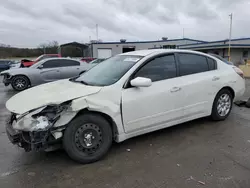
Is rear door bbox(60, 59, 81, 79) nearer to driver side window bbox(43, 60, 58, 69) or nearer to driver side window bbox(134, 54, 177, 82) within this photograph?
driver side window bbox(43, 60, 58, 69)

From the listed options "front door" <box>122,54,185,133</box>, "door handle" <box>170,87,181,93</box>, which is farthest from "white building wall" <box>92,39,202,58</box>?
"door handle" <box>170,87,181,93</box>

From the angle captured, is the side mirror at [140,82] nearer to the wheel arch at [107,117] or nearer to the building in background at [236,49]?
the wheel arch at [107,117]

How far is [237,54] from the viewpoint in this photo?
101ft

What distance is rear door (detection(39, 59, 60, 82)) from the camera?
10.7 metres

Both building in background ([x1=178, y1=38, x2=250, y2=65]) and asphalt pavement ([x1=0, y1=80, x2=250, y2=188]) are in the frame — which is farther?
building in background ([x1=178, y1=38, x2=250, y2=65])

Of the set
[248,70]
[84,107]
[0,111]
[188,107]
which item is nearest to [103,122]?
[84,107]

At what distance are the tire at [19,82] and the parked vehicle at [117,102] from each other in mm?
7506

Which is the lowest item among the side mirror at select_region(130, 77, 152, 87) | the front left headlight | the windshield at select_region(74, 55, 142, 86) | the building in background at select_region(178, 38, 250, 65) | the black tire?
the black tire

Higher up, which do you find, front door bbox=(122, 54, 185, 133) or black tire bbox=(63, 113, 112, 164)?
front door bbox=(122, 54, 185, 133)

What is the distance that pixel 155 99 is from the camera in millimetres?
3641

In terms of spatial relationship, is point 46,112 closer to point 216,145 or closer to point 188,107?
point 188,107

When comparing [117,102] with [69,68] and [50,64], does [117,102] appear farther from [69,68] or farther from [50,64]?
[50,64]

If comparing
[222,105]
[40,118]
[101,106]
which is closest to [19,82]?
[40,118]

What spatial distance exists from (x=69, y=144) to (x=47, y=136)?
12.3 inches
